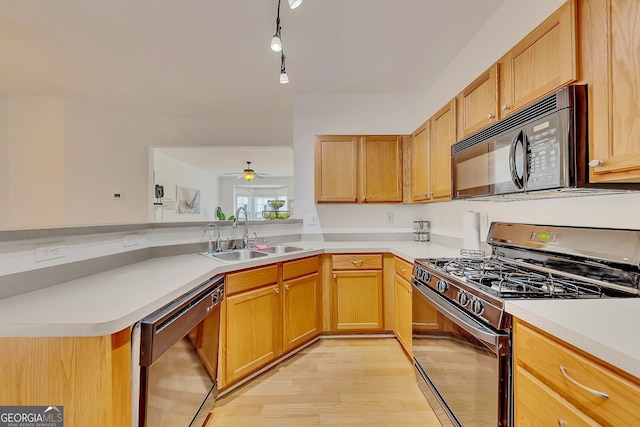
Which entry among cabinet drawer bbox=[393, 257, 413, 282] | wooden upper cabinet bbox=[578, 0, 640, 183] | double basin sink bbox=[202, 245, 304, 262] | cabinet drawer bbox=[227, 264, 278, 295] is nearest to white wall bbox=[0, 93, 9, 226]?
double basin sink bbox=[202, 245, 304, 262]

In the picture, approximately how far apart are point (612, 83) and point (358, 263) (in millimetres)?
1935

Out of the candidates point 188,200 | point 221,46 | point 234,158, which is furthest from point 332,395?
point 188,200

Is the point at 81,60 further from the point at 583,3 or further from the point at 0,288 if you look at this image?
the point at 583,3

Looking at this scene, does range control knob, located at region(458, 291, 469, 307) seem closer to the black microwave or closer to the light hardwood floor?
the black microwave

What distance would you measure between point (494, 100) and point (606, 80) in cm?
66

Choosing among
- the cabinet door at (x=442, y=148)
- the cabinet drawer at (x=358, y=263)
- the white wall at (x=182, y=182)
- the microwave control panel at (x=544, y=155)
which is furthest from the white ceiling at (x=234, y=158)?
the microwave control panel at (x=544, y=155)

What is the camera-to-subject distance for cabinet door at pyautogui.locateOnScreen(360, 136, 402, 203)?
2912 millimetres

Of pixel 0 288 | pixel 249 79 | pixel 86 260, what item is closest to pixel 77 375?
pixel 0 288

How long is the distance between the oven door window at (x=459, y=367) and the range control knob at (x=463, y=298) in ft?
0.37

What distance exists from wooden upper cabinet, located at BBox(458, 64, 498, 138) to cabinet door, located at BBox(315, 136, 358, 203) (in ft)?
3.70

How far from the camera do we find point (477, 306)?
1182 millimetres

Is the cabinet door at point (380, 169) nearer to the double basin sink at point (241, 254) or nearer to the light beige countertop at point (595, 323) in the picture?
the double basin sink at point (241, 254)

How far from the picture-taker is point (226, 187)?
9328 millimetres

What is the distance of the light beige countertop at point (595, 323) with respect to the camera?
663mm
